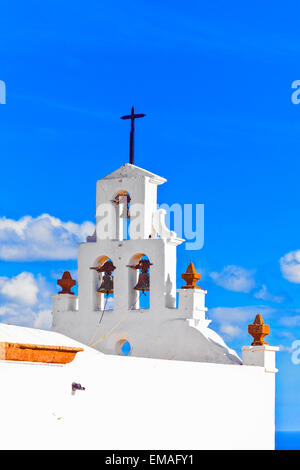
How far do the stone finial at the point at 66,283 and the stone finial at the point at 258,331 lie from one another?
14.3 ft

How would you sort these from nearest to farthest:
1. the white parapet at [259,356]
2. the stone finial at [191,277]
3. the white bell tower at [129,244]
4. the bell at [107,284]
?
the white parapet at [259,356], the stone finial at [191,277], the white bell tower at [129,244], the bell at [107,284]

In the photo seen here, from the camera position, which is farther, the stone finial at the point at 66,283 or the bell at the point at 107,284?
the stone finial at the point at 66,283

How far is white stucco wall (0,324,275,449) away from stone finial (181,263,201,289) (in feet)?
7.36

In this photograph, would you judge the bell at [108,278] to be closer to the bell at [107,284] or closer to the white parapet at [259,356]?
the bell at [107,284]

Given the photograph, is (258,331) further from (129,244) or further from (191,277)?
(129,244)

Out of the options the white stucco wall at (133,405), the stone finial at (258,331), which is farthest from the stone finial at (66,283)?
the stone finial at (258,331)

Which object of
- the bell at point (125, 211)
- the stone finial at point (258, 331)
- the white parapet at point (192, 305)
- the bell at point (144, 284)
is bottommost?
the stone finial at point (258, 331)

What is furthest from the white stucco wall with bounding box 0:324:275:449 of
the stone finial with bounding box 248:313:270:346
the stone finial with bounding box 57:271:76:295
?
the stone finial with bounding box 57:271:76:295

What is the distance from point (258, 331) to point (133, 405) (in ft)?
18.4

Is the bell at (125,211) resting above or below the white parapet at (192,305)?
above

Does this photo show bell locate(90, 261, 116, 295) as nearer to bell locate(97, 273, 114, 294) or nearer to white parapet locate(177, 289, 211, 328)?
bell locate(97, 273, 114, 294)

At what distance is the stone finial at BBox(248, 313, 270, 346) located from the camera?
2067 cm

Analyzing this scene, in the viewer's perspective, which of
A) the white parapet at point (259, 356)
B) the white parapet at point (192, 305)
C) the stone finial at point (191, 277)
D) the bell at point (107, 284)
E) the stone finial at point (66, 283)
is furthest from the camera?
the stone finial at point (66, 283)

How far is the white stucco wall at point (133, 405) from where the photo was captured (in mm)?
13234
